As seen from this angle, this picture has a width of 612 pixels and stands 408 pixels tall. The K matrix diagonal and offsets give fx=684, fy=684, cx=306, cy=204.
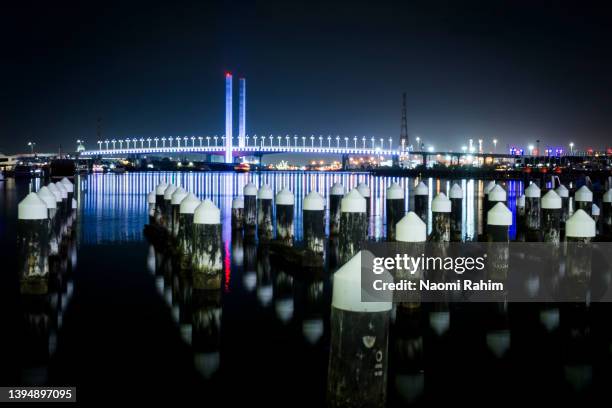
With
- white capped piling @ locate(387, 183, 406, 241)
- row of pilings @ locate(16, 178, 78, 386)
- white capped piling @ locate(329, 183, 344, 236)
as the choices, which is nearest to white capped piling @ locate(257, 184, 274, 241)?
white capped piling @ locate(329, 183, 344, 236)

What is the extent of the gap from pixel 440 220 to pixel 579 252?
2.15m

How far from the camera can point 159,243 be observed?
1412 cm

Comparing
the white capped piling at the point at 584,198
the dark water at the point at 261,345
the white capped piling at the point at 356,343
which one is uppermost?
the white capped piling at the point at 584,198

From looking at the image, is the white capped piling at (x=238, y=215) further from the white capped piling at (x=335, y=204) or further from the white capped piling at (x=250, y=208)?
the white capped piling at (x=335, y=204)

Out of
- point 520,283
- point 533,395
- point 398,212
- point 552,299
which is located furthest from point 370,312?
point 398,212

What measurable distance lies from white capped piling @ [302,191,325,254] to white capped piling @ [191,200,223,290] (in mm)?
2209

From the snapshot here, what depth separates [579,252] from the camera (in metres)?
8.05

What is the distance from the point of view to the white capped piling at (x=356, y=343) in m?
4.09

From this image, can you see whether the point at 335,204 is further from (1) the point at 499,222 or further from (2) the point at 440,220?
(1) the point at 499,222

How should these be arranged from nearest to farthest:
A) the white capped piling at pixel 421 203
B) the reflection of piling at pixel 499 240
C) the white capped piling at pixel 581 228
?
the white capped piling at pixel 581 228
the reflection of piling at pixel 499 240
the white capped piling at pixel 421 203

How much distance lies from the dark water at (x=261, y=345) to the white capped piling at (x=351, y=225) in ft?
2.36

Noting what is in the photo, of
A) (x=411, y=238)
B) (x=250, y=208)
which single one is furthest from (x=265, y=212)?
(x=411, y=238)

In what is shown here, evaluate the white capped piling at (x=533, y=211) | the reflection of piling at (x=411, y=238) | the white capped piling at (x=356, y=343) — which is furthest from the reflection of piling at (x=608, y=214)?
the white capped piling at (x=356, y=343)

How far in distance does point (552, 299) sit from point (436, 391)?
3773 mm
